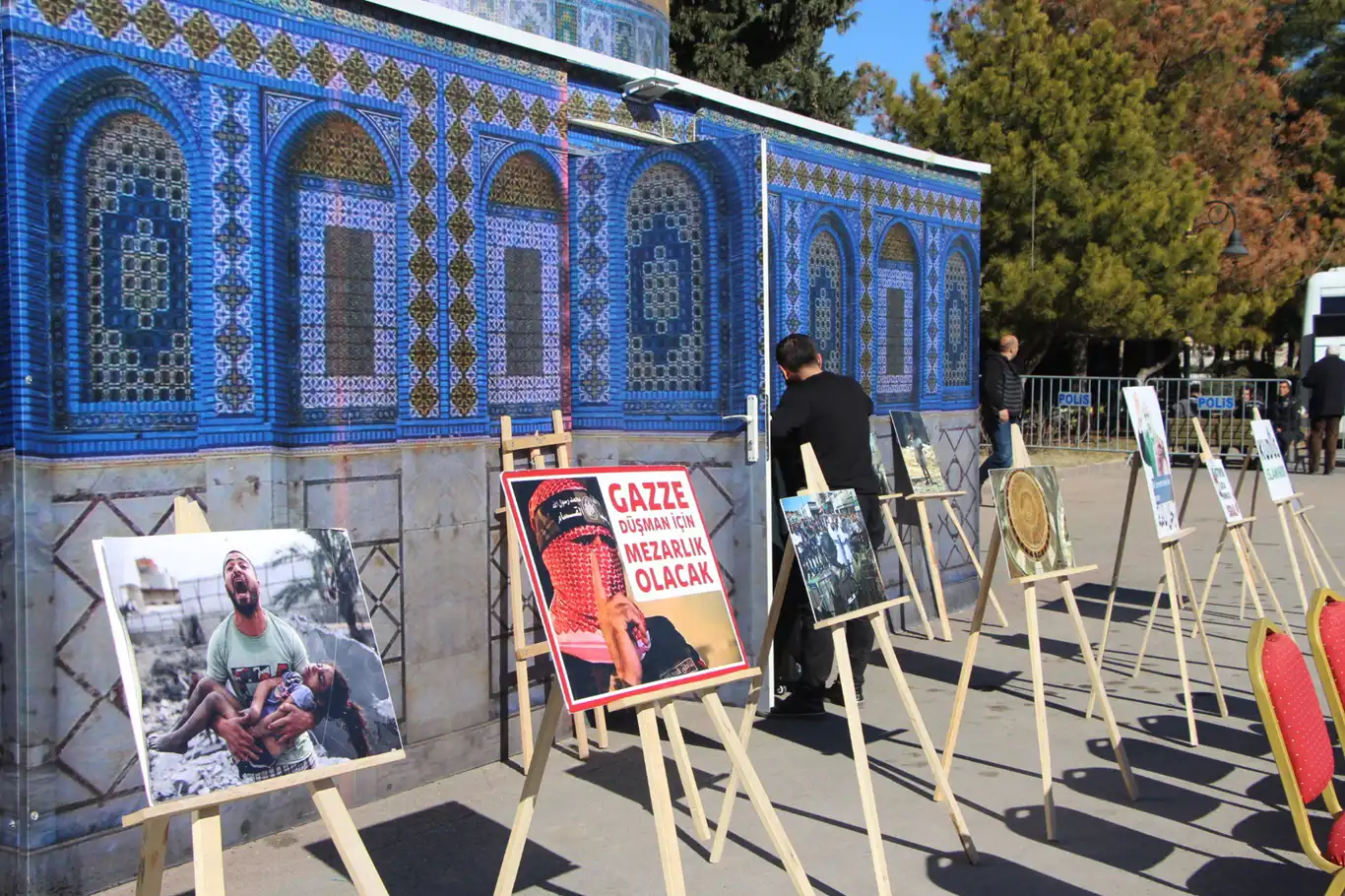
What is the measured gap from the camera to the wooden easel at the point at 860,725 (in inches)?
166

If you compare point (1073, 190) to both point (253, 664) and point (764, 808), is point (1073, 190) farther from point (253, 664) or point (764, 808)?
point (253, 664)

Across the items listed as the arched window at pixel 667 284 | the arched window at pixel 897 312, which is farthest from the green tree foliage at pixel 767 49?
the arched window at pixel 667 284

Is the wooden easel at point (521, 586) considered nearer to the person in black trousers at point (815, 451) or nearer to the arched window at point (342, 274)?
the arched window at point (342, 274)

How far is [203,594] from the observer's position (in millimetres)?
3219

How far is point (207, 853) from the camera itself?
9.63 feet

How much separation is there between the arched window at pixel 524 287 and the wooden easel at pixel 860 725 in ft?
5.92

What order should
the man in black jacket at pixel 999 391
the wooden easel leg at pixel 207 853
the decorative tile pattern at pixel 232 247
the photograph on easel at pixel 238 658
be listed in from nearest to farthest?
the wooden easel leg at pixel 207 853, the photograph on easel at pixel 238 658, the decorative tile pattern at pixel 232 247, the man in black jacket at pixel 999 391

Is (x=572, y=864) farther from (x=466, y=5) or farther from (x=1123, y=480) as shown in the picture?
(x=1123, y=480)

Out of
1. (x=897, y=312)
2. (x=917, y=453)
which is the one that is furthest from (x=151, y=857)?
(x=897, y=312)

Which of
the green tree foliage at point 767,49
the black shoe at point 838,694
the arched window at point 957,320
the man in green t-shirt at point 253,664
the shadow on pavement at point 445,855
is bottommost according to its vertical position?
the shadow on pavement at point 445,855

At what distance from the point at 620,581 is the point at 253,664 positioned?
3.82 ft

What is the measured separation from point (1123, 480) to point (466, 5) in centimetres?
1413

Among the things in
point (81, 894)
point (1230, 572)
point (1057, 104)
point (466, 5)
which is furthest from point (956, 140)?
point (81, 894)

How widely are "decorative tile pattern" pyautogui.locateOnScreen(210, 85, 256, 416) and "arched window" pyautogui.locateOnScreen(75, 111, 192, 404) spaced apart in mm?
127
